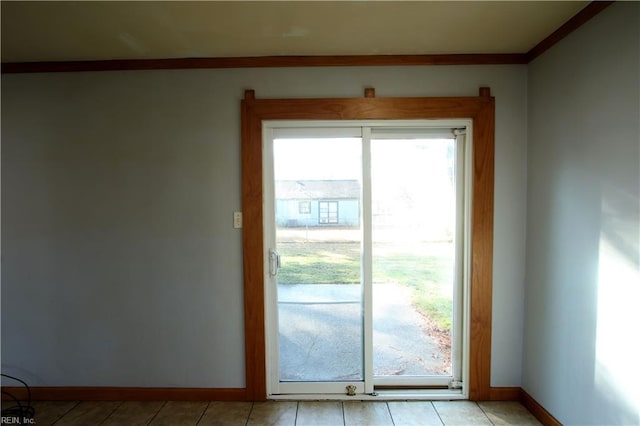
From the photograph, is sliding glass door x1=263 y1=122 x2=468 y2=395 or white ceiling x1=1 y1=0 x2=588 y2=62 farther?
sliding glass door x1=263 y1=122 x2=468 y2=395

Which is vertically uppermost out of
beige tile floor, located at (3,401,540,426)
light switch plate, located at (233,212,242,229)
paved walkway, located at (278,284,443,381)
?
light switch plate, located at (233,212,242,229)

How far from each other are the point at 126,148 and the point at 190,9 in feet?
3.60

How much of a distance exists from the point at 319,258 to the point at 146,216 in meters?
1.27

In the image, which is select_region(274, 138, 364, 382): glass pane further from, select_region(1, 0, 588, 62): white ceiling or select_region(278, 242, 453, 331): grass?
select_region(1, 0, 588, 62): white ceiling

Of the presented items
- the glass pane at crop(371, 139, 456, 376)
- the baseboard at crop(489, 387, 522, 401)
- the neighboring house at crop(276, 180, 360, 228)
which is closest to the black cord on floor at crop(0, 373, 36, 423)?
the neighboring house at crop(276, 180, 360, 228)

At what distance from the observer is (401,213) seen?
2.19m

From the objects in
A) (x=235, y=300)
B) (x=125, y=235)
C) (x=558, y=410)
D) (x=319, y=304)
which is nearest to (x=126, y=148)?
(x=125, y=235)

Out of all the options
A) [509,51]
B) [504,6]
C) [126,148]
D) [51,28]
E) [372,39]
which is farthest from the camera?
[126,148]

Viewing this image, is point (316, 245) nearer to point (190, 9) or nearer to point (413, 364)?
point (413, 364)

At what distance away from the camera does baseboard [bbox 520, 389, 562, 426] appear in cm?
183

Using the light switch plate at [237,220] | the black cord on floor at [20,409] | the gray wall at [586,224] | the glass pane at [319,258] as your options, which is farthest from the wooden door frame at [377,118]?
the black cord on floor at [20,409]

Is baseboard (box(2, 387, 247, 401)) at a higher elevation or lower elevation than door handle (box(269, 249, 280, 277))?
lower

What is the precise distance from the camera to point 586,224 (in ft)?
5.27

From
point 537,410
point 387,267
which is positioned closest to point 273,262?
point 387,267
